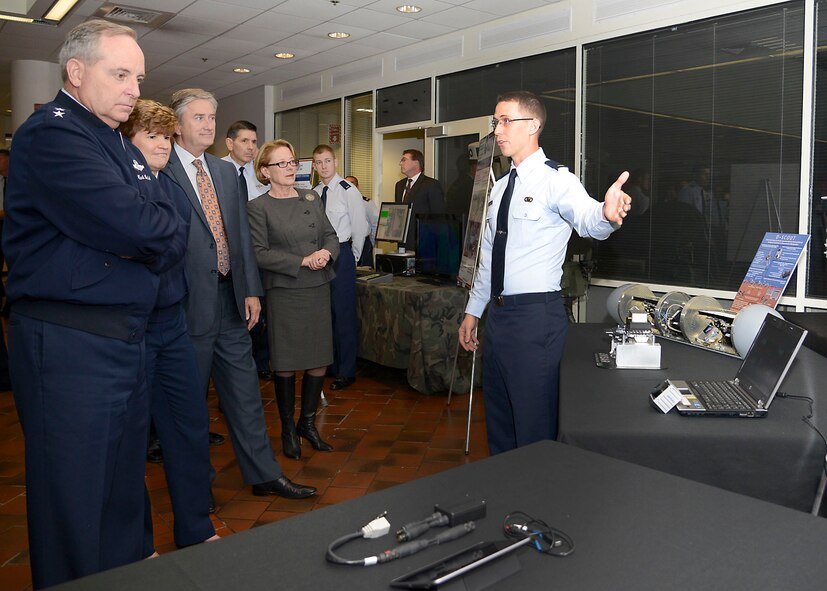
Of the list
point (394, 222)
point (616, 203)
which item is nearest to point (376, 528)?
point (616, 203)

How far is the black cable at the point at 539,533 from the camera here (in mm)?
923

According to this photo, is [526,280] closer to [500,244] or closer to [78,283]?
[500,244]

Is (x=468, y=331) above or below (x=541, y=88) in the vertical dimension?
below

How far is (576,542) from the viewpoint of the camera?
948 mm

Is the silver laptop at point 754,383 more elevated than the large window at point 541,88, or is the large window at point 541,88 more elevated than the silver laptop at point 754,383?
the large window at point 541,88

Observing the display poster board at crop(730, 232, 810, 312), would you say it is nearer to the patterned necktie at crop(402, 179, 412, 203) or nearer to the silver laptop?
the silver laptop

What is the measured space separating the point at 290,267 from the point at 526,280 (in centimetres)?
126

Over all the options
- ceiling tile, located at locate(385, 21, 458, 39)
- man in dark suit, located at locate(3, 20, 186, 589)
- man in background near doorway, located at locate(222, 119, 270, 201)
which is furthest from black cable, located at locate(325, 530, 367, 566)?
ceiling tile, located at locate(385, 21, 458, 39)

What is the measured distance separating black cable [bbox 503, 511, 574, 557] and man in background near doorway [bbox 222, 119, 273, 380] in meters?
3.70

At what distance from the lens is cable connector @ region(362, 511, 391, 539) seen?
3.11 ft

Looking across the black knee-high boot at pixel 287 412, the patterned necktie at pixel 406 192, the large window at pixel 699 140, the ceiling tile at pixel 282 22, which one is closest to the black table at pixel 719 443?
the black knee-high boot at pixel 287 412

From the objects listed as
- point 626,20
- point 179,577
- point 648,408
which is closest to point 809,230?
point 626,20

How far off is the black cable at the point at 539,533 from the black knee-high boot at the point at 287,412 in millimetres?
2677

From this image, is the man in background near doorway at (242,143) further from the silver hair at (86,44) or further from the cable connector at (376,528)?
the cable connector at (376,528)
